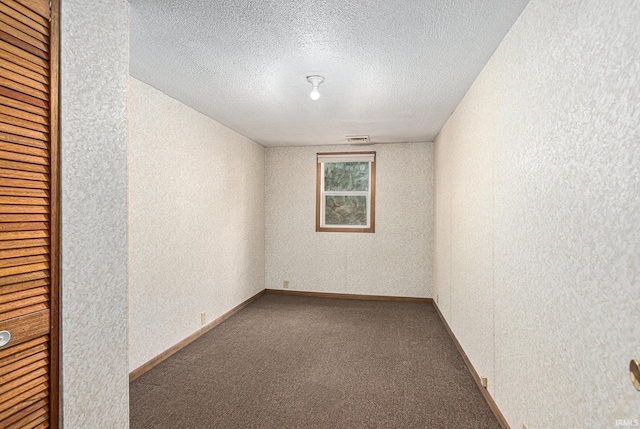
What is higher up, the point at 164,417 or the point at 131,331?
the point at 131,331

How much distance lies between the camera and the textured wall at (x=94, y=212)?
1510 mm

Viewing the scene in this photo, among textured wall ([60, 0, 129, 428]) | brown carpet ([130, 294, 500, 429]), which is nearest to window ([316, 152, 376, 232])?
brown carpet ([130, 294, 500, 429])

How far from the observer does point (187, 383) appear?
9.34 ft

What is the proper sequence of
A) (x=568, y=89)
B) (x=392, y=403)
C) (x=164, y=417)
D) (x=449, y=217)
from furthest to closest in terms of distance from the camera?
(x=449, y=217)
(x=392, y=403)
(x=164, y=417)
(x=568, y=89)

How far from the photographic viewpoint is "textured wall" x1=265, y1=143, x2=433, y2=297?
18.2ft

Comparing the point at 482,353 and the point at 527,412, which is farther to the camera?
the point at 482,353

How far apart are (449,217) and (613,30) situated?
119 inches

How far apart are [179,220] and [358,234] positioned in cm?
299

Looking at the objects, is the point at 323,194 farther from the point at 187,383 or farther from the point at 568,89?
the point at 568,89

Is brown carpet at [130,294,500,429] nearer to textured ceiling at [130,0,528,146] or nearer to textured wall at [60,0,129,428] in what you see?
textured wall at [60,0,129,428]

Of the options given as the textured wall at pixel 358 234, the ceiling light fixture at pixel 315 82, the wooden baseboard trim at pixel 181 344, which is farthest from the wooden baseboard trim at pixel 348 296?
the ceiling light fixture at pixel 315 82

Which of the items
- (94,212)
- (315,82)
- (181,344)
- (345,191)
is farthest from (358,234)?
(94,212)

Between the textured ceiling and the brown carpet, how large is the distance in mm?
2440

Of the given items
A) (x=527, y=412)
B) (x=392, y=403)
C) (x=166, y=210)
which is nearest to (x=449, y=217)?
(x=392, y=403)
